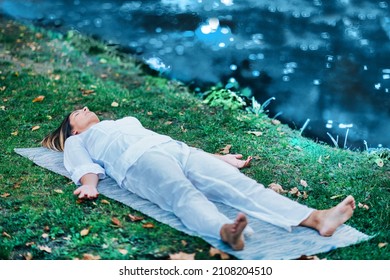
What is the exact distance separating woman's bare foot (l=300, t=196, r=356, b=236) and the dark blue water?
1023 mm

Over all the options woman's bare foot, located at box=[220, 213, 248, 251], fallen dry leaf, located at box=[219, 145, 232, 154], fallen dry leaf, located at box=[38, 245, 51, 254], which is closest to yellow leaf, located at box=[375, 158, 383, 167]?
fallen dry leaf, located at box=[219, 145, 232, 154]

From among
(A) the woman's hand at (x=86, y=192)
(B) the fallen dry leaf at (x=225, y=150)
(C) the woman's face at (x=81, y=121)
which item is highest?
(C) the woman's face at (x=81, y=121)

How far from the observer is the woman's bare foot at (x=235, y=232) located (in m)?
2.86

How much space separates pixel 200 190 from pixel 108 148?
604 millimetres

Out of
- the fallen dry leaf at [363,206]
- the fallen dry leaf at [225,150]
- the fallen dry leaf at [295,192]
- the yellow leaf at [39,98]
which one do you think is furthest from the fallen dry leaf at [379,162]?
the yellow leaf at [39,98]

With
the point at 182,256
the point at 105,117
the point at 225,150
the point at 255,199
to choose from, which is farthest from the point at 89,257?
the point at 105,117

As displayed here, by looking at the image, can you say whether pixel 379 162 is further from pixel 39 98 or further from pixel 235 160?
pixel 39 98

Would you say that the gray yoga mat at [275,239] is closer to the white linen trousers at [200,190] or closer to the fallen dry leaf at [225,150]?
the white linen trousers at [200,190]

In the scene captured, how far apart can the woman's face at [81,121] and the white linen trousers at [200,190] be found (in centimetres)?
55

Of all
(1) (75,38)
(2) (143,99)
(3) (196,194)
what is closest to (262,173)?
(3) (196,194)

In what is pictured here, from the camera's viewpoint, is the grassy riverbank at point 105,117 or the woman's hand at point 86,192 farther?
the woman's hand at point 86,192

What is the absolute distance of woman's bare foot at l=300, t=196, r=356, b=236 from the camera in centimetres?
306

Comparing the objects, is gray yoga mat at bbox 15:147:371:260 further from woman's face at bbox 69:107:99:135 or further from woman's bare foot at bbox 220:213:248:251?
woman's face at bbox 69:107:99:135
